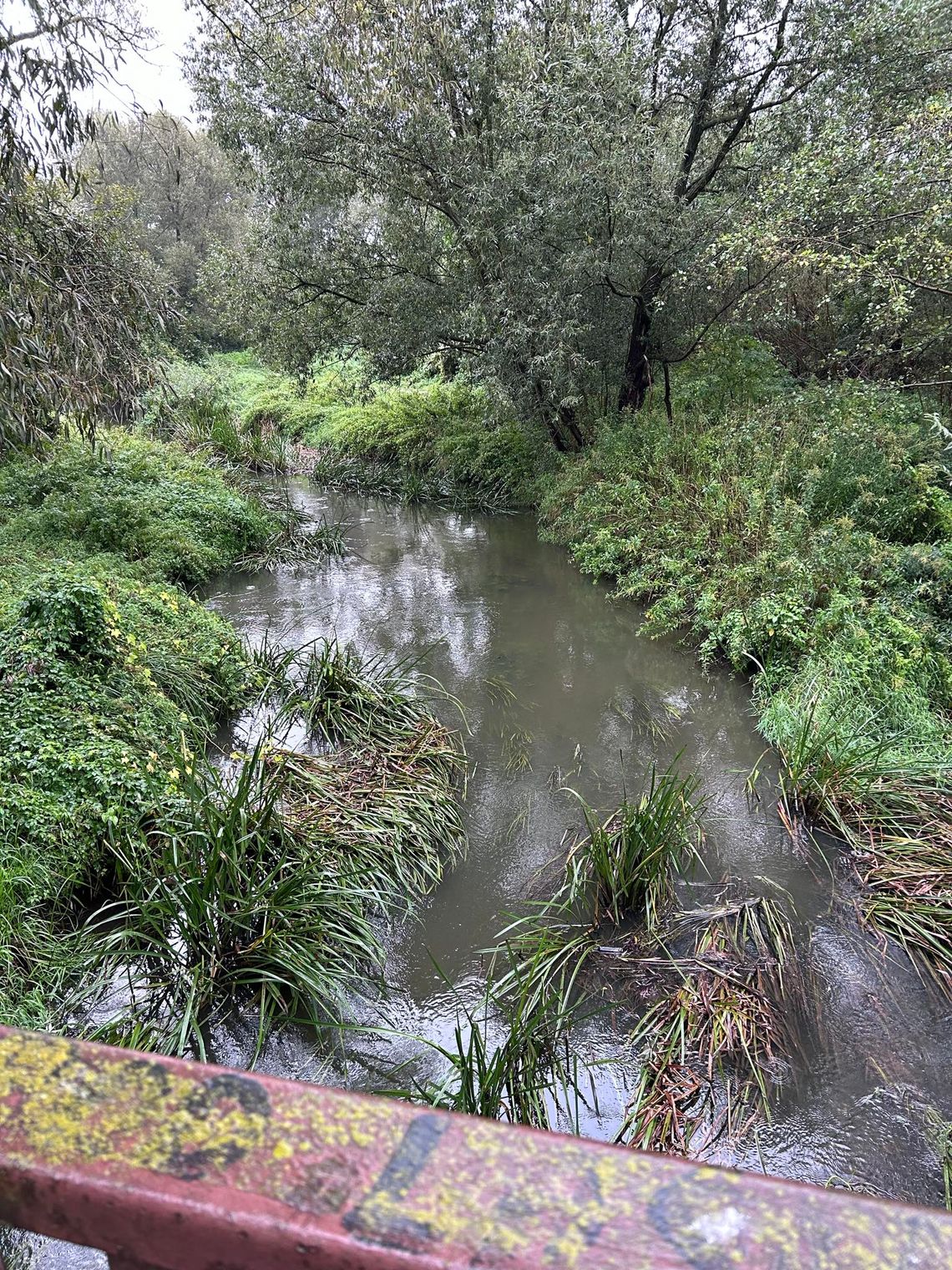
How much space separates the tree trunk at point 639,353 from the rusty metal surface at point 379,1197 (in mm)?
11188

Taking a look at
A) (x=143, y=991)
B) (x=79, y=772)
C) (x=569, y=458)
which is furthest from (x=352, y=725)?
(x=569, y=458)

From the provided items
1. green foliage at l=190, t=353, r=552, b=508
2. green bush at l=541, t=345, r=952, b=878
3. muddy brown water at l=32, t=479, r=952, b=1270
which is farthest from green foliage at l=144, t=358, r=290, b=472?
green bush at l=541, t=345, r=952, b=878

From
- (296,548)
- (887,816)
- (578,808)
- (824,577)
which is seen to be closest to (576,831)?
(578,808)

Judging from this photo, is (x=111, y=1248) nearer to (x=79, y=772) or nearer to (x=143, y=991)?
(x=143, y=991)

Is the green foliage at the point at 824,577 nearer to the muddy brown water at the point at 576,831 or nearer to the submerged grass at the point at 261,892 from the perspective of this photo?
the muddy brown water at the point at 576,831

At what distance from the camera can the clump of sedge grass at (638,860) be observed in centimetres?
402

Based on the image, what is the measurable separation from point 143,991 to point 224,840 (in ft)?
2.33

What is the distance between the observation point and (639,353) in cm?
1164

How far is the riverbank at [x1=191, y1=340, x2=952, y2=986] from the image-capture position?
182 inches

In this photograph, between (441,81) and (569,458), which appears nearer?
(441,81)

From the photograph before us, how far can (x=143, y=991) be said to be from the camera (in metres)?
3.42

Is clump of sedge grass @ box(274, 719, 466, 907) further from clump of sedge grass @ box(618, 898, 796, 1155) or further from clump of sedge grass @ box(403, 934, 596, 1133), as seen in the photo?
clump of sedge grass @ box(618, 898, 796, 1155)

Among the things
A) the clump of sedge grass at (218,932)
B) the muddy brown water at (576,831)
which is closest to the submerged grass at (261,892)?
the clump of sedge grass at (218,932)

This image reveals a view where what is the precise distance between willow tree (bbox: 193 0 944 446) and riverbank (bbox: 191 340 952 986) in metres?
1.35
